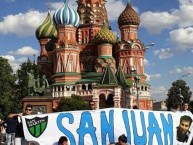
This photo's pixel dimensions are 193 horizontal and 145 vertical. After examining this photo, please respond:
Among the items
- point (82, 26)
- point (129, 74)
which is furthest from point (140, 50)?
point (82, 26)

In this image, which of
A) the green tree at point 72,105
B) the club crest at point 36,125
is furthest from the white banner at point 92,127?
the green tree at point 72,105

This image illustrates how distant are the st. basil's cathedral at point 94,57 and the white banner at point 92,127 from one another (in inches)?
1681

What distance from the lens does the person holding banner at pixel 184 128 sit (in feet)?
33.4

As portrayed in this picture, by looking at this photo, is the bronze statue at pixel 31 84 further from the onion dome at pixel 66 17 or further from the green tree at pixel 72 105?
the onion dome at pixel 66 17

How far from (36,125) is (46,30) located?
61088mm

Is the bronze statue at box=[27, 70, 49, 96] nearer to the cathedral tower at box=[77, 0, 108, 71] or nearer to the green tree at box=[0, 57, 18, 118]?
the green tree at box=[0, 57, 18, 118]

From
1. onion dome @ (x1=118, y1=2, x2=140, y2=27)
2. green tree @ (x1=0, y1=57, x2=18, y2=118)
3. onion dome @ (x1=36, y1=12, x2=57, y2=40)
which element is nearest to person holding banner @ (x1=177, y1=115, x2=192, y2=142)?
green tree @ (x1=0, y1=57, x2=18, y2=118)

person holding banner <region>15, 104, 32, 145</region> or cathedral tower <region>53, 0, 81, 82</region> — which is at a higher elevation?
cathedral tower <region>53, 0, 81, 82</region>

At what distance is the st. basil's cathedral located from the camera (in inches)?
2157

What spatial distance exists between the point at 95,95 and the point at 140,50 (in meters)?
12.2

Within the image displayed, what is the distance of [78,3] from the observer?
67.7 metres

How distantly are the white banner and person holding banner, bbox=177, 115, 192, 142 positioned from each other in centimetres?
55

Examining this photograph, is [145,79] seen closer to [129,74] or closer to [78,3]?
[129,74]

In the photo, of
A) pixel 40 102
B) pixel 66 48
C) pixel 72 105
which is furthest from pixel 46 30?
pixel 72 105
